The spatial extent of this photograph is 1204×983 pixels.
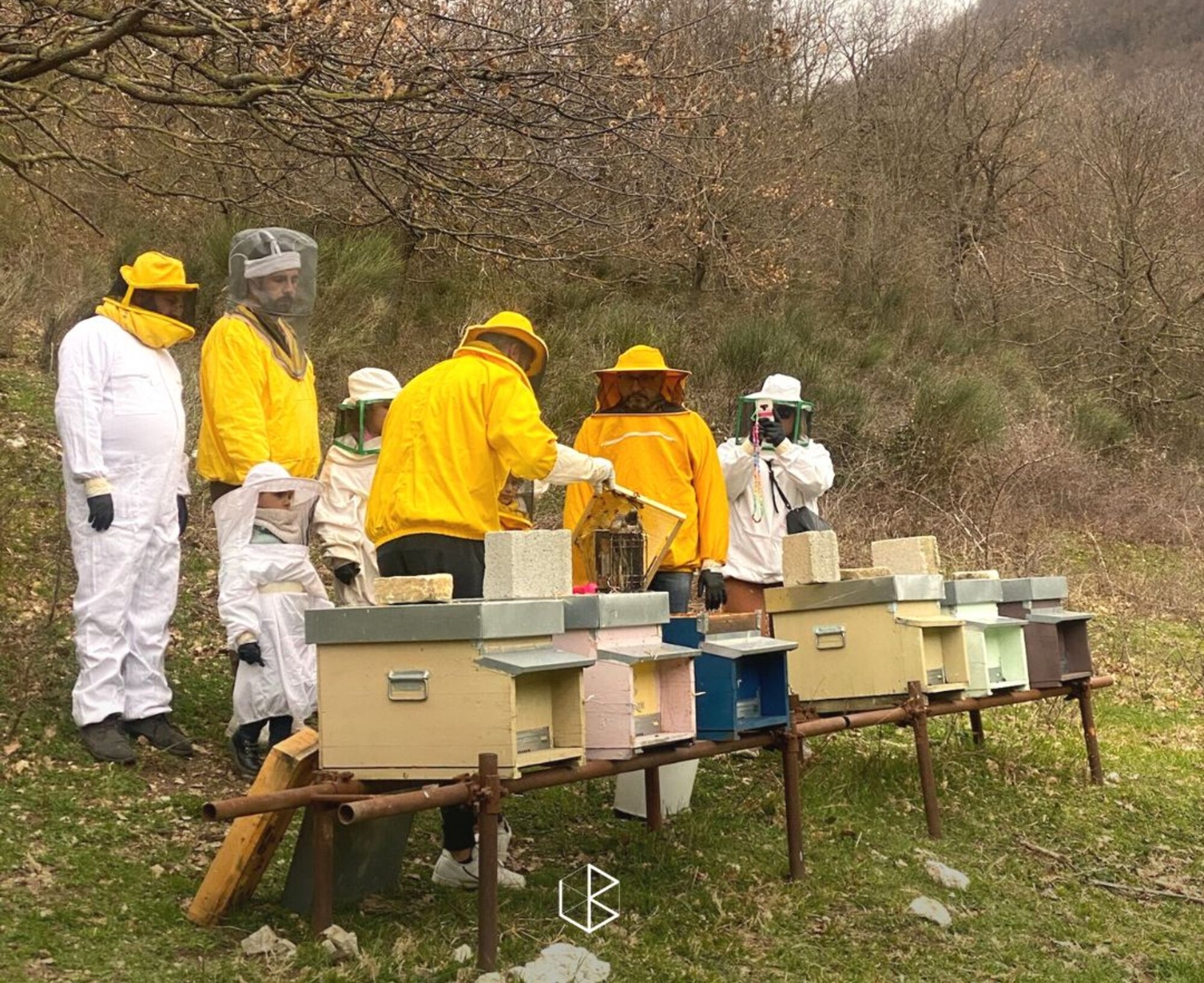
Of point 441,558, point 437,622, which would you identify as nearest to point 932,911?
point 441,558

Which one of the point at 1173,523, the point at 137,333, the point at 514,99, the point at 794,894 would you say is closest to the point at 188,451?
the point at 137,333

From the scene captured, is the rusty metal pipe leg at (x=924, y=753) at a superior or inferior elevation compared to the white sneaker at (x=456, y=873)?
superior

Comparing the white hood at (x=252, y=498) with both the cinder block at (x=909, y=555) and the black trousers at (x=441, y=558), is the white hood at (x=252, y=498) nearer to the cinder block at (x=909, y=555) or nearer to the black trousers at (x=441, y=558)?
the black trousers at (x=441, y=558)

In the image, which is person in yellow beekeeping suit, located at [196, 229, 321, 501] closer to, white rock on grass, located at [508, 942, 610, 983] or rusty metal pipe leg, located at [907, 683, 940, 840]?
white rock on grass, located at [508, 942, 610, 983]

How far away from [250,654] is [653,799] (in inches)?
67.5

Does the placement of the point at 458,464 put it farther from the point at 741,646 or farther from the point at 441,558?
the point at 741,646

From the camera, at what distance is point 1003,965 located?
4.60m

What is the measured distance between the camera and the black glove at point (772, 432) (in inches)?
275

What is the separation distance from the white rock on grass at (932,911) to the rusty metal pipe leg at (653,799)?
1.06m

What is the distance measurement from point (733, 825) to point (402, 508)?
204cm

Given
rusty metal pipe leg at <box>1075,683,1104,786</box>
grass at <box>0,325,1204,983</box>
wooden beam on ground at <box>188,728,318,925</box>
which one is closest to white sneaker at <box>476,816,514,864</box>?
grass at <box>0,325,1204,983</box>

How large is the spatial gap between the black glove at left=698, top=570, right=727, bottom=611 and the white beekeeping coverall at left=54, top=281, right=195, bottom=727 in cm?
239

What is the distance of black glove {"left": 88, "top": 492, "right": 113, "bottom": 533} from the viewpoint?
5.34m

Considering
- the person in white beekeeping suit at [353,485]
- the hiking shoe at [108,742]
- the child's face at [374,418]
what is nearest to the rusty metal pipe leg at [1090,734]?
the person in white beekeeping suit at [353,485]
